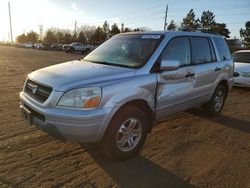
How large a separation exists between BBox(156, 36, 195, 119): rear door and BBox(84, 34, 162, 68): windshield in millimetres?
279

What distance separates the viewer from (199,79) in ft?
18.2

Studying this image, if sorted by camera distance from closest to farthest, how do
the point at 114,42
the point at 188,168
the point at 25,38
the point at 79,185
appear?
the point at 79,185 → the point at 188,168 → the point at 114,42 → the point at 25,38

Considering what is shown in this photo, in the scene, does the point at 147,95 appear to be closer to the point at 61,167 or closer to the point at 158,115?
the point at 158,115

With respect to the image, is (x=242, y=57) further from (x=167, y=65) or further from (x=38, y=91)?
(x=38, y=91)

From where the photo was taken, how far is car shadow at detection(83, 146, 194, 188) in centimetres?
365

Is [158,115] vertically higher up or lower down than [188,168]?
higher up

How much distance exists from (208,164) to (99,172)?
5.33 feet

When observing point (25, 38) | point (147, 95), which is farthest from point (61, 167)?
point (25, 38)

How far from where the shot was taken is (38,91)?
158 inches

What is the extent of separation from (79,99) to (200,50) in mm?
3116

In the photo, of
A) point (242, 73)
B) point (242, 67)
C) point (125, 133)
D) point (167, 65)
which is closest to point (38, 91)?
point (125, 133)

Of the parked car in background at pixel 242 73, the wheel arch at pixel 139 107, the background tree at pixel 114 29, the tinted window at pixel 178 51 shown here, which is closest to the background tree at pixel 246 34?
the background tree at pixel 114 29

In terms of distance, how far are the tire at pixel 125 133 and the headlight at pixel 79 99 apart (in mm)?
433

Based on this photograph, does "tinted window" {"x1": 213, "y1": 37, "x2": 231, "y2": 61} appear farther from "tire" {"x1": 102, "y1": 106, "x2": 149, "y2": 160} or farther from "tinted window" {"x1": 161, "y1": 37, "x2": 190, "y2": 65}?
"tire" {"x1": 102, "y1": 106, "x2": 149, "y2": 160}
